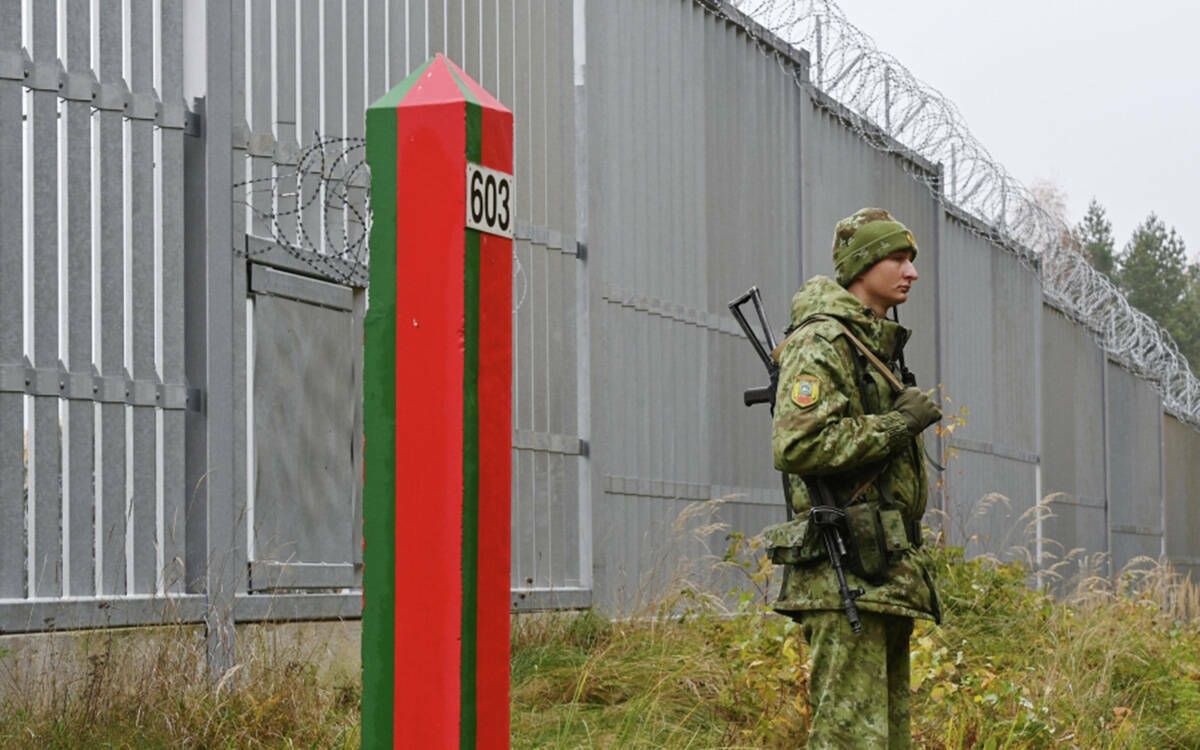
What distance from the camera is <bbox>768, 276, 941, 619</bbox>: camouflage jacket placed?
169 inches

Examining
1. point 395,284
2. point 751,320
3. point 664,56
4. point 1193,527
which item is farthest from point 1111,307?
point 395,284

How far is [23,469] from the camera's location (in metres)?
5.10

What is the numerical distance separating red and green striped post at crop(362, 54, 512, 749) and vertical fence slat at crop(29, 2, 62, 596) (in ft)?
11.2

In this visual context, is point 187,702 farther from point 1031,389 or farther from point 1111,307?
point 1111,307

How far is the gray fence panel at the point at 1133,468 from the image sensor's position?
20.8 metres

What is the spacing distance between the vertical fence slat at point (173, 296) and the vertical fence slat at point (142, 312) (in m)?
0.06

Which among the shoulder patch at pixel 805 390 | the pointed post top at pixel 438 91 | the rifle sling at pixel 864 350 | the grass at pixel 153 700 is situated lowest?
the grass at pixel 153 700

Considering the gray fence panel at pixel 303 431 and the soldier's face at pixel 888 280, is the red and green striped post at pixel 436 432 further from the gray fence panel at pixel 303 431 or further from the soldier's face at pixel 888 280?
the gray fence panel at pixel 303 431

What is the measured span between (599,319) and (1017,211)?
27.0 feet

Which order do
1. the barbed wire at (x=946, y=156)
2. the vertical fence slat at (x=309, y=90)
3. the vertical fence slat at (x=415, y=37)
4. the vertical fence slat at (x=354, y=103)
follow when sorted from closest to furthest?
1. the vertical fence slat at (x=309, y=90)
2. the vertical fence slat at (x=354, y=103)
3. the vertical fence slat at (x=415, y=37)
4. the barbed wire at (x=946, y=156)

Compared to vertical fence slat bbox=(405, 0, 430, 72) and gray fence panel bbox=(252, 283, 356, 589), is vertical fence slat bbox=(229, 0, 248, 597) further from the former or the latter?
vertical fence slat bbox=(405, 0, 430, 72)

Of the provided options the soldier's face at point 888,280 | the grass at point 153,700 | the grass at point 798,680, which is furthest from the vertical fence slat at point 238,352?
the soldier's face at point 888,280

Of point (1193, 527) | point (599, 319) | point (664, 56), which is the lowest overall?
point (1193, 527)

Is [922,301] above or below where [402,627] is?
above
